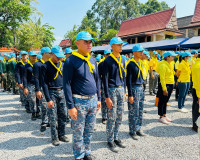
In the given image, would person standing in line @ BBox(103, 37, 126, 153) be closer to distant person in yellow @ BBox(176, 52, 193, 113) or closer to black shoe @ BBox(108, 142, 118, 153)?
black shoe @ BBox(108, 142, 118, 153)

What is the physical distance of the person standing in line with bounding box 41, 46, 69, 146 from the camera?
3574 mm

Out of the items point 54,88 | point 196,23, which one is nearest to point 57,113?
point 54,88

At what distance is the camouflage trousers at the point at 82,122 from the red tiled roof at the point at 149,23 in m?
28.1

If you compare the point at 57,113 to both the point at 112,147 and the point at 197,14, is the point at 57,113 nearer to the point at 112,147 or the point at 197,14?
the point at 112,147

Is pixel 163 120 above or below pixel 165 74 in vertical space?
below

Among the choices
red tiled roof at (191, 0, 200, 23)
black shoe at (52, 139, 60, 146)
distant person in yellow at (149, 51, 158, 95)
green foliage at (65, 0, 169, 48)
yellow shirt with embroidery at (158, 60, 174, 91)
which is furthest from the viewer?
green foliage at (65, 0, 169, 48)

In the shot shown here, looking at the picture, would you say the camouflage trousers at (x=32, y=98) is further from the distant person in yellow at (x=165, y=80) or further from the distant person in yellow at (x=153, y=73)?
the distant person in yellow at (x=153, y=73)

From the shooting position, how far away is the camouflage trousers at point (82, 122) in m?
2.67

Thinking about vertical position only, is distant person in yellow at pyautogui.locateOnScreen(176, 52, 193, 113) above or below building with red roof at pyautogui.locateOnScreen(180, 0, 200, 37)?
below

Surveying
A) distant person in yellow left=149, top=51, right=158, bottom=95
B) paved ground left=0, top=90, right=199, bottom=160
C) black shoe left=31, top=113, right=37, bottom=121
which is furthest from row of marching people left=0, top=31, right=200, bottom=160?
distant person in yellow left=149, top=51, right=158, bottom=95

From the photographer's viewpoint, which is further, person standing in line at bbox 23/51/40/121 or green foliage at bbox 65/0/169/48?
green foliage at bbox 65/0/169/48

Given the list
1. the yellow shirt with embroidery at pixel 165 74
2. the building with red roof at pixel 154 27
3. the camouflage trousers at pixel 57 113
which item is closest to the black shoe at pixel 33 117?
the camouflage trousers at pixel 57 113

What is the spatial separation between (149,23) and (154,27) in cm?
204

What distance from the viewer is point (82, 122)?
8.96 feet
